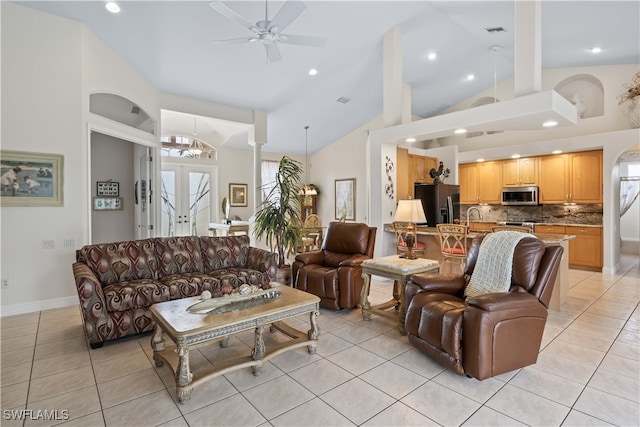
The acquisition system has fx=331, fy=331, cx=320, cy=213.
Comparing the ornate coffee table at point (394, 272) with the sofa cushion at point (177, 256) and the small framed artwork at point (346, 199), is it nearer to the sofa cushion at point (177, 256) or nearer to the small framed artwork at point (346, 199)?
the sofa cushion at point (177, 256)

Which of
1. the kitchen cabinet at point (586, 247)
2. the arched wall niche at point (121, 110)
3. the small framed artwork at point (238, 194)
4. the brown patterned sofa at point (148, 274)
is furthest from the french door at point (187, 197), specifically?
the kitchen cabinet at point (586, 247)

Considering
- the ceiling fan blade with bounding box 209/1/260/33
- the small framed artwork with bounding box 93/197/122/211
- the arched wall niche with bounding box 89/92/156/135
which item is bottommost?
the small framed artwork with bounding box 93/197/122/211

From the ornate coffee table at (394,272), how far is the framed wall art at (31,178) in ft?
12.6

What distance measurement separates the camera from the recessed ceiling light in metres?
3.71

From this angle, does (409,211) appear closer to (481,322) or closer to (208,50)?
(481,322)

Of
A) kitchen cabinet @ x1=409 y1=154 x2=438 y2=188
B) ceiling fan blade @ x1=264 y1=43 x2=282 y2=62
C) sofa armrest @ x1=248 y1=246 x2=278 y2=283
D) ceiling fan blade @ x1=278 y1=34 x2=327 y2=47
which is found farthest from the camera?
kitchen cabinet @ x1=409 y1=154 x2=438 y2=188

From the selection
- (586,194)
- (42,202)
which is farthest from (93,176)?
(586,194)

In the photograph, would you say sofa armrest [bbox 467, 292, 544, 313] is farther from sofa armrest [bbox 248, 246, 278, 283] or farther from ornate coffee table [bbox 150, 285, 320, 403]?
sofa armrest [bbox 248, 246, 278, 283]

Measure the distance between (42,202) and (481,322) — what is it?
190 inches

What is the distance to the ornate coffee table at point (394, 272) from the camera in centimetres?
328

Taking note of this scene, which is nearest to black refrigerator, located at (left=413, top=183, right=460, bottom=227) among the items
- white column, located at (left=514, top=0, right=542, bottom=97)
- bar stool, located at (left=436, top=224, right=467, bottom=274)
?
bar stool, located at (left=436, top=224, right=467, bottom=274)

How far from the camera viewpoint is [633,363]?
2654 millimetres

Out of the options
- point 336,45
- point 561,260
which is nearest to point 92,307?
point 336,45

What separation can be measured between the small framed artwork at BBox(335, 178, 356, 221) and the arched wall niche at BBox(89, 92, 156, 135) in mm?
5408
